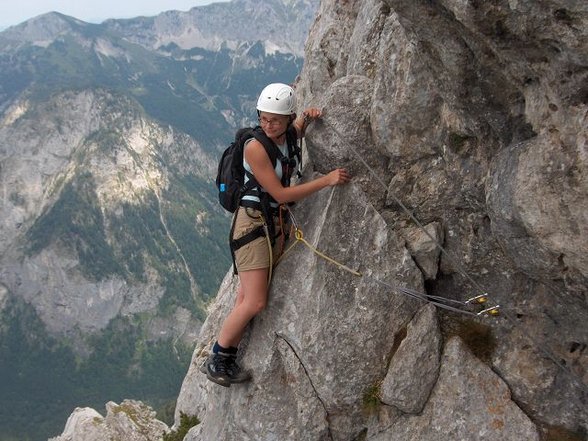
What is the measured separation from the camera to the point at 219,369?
1227cm

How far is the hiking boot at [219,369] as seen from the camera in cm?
1218

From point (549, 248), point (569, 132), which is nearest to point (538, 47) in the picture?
point (569, 132)

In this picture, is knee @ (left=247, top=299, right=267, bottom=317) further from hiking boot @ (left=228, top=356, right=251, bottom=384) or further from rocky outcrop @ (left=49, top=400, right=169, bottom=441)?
rocky outcrop @ (left=49, top=400, right=169, bottom=441)

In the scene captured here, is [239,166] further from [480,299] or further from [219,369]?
[480,299]

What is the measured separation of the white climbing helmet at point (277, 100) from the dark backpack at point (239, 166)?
0.58 meters

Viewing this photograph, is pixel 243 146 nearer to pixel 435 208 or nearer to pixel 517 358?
pixel 435 208

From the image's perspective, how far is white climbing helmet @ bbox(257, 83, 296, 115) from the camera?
10516 mm

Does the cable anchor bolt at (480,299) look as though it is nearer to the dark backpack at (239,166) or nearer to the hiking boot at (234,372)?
the dark backpack at (239,166)

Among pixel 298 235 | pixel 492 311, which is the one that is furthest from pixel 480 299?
pixel 298 235

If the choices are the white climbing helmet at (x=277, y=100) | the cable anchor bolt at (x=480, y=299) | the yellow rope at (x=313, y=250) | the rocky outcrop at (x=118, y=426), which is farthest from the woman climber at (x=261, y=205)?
the rocky outcrop at (x=118, y=426)

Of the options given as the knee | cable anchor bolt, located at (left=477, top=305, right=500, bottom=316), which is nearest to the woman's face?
the knee

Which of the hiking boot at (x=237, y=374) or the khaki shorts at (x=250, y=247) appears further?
the hiking boot at (x=237, y=374)

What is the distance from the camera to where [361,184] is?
11.8 metres

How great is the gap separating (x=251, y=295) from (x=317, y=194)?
269cm
